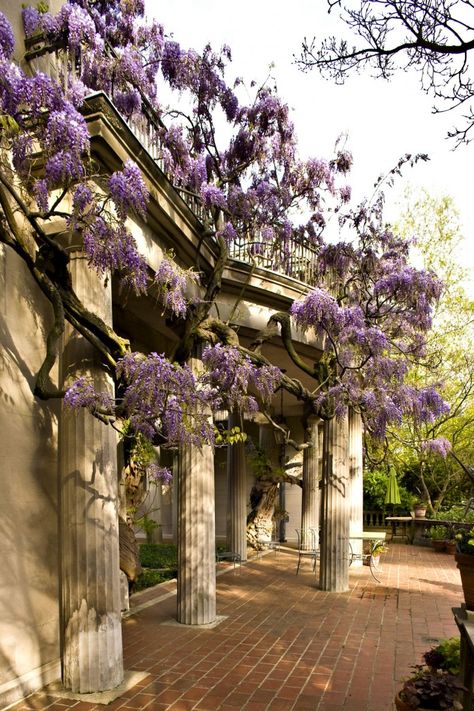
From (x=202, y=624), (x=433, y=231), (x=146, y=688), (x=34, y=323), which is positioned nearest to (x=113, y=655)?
(x=146, y=688)

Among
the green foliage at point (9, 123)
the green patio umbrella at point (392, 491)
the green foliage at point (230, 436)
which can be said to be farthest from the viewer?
the green patio umbrella at point (392, 491)

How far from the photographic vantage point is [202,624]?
7.23m

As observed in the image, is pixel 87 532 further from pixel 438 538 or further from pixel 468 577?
pixel 438 538

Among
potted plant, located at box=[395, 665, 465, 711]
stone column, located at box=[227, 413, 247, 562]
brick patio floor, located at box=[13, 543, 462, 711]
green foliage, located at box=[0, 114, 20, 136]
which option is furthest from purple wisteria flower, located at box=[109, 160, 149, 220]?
stone column, located at box=[227, 413, 247, 562]

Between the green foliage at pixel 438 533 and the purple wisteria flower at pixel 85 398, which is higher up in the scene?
the purple wisteria flower at pixel 85 398

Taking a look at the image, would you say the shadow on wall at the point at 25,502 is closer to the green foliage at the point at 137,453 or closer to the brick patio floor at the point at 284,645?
the brick patio floor at the point at 284,645

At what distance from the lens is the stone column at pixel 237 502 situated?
12.4 m

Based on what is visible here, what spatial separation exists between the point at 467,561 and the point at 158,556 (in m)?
8.55

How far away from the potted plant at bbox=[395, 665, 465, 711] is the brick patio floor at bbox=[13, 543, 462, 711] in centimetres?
143

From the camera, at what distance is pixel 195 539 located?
7227mm

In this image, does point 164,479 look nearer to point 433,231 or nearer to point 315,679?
point 315,679

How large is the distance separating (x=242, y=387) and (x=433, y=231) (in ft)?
40.0

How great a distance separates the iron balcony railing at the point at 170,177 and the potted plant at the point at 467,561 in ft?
13.9

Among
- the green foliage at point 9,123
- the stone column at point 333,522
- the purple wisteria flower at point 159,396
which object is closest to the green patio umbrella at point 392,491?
the stone column at point 333,522
